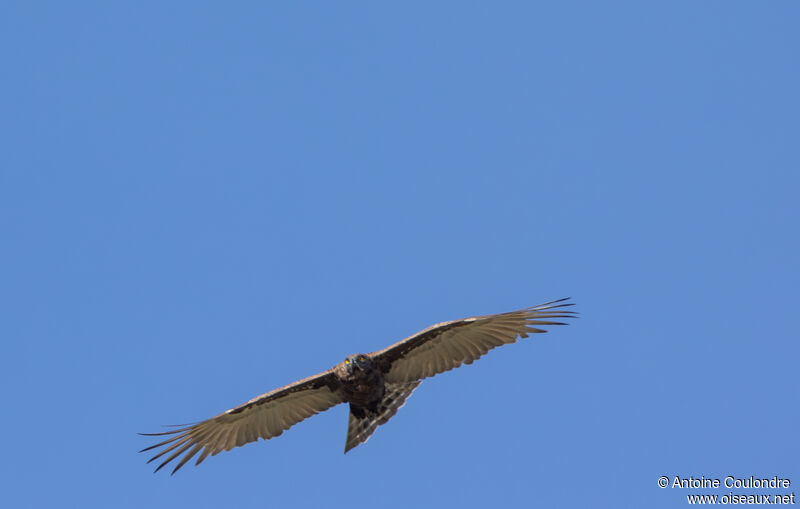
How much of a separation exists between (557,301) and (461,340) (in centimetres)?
227

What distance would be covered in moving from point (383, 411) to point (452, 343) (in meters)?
2.17

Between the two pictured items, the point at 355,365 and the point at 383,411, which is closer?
the point at 355,365

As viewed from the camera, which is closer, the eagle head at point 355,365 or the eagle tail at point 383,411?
the eagle head at point 355,365

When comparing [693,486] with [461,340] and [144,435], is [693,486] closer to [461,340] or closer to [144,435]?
[461,340]

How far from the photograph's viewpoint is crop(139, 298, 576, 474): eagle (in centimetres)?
1733

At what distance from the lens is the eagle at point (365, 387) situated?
1733 cm

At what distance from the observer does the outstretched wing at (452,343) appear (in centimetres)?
1722

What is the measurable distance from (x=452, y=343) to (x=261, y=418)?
15.4 ft

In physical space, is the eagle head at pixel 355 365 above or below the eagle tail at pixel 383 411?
above

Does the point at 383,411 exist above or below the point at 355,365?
below

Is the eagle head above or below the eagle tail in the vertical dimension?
above

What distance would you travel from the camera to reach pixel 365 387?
1758 centimetres

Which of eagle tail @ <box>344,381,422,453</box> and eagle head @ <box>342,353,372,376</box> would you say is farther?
eagle tail @ <box>344,381,422,453</box>

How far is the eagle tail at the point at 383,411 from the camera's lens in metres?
18.0
